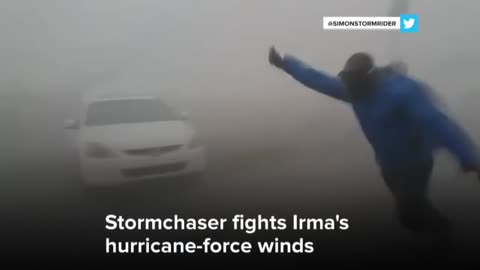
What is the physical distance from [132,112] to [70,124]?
1.03 ft

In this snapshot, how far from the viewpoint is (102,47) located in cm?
221

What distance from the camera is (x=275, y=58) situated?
89.4 inches

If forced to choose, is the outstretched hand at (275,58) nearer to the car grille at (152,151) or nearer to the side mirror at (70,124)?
the car grille at (152,151)

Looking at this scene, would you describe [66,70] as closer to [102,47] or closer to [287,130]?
[102,47]

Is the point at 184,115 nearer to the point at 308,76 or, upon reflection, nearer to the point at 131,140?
the point at 131,140

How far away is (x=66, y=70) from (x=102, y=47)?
8.4 inches

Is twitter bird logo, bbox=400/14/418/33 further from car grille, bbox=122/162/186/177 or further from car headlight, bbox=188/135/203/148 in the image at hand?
car grille, bbox=122/162/186/177

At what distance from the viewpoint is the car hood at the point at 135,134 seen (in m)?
2.25

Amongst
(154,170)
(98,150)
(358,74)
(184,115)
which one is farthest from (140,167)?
(358,74)

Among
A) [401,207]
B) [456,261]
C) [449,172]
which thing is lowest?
[456,261]

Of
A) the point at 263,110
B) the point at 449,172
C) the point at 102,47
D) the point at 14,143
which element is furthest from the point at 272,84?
the point at 14,143

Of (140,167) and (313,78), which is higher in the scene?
(313,78)

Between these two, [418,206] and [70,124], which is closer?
[70,124]

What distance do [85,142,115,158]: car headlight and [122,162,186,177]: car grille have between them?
12 cm
